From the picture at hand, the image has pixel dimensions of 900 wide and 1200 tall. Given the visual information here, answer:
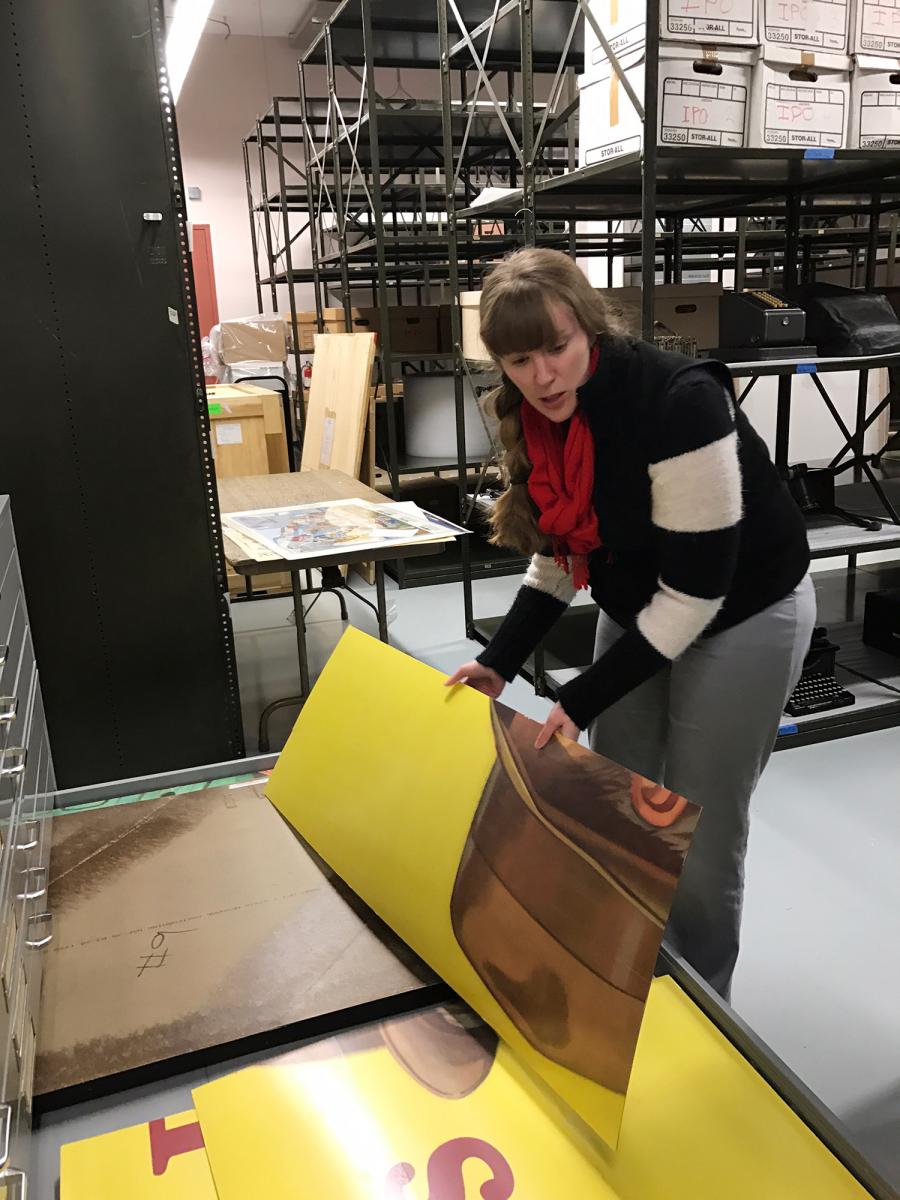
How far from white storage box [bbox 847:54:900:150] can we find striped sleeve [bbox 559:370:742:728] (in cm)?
178

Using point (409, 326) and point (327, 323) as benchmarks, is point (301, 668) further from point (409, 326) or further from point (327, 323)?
point (327, 323)

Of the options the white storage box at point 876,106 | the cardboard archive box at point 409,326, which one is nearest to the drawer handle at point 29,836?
the white storage box at point 876,106

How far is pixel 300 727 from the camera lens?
1.25m

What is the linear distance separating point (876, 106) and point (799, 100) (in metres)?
0.26

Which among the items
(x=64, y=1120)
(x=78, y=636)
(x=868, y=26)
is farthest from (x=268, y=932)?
(x=868, y=26)

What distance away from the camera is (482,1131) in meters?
0.76

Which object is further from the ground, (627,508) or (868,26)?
(868,26)

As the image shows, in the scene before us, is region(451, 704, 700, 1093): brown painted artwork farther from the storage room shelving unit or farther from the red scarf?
the storage room shelving unit

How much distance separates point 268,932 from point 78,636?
4.39 ft

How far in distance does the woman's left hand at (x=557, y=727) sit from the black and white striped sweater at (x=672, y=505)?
0.02 m

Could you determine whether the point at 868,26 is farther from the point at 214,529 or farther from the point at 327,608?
the point at 327,608

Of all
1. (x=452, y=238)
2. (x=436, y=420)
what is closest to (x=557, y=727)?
(x=452, y=238)

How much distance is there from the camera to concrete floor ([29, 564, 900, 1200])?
137 centimetres

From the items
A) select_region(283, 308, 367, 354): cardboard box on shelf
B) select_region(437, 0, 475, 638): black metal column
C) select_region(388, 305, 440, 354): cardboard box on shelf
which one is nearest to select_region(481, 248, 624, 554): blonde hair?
select_region(437, 0, 475, 638): black metal column
